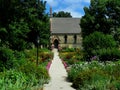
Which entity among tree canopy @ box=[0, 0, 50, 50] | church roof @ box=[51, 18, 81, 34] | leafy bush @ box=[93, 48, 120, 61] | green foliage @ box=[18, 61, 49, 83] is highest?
church roof @ box=[51, 18, 81, 34]

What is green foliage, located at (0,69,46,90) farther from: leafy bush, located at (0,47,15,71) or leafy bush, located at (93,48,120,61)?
leafy bush, located at (93,48,120,61)

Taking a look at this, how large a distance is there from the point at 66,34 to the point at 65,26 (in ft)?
7.49

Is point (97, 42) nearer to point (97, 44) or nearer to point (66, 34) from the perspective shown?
point (97, 44)

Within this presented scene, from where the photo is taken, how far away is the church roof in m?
87.1

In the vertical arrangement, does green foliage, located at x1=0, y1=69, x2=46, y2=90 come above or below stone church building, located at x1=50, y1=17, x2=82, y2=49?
below

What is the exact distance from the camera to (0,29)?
2578 centimetres

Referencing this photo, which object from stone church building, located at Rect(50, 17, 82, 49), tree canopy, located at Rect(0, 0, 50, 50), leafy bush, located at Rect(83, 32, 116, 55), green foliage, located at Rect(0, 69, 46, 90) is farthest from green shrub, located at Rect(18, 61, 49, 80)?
stone church building, located at Rect(50, 17, 82, 49)

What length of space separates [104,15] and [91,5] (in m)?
2.97

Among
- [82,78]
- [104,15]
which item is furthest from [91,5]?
[82,78]

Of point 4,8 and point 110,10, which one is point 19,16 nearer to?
point 4,8

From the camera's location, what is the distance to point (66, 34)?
8719 centimetres

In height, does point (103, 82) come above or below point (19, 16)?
below

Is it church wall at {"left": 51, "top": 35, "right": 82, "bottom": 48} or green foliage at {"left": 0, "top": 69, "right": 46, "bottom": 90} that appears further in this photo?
church wall at {"left": 51, "top": 35, "right": 82, "bottom": 48}

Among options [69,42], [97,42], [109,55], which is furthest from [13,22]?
[69,42]
